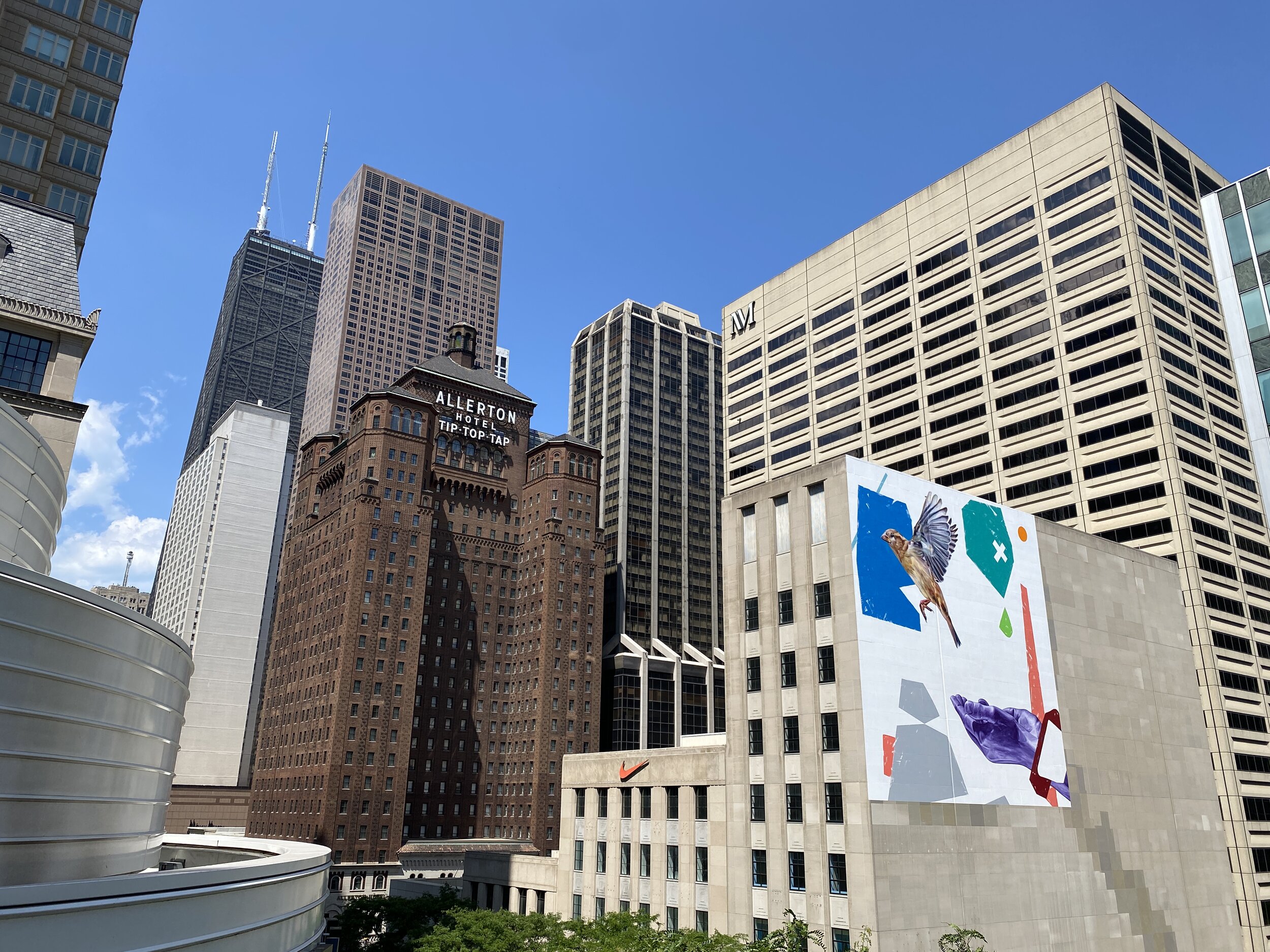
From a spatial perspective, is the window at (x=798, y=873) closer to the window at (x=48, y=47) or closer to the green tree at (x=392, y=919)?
the green tree at (x=392, y=919)

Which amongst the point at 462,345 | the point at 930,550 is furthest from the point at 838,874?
the point at 462,345

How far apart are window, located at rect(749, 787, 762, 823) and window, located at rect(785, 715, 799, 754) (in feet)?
10.8

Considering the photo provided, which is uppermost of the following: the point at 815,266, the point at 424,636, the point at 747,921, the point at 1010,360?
the point at 815,266

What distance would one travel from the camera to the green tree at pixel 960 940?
167 ft

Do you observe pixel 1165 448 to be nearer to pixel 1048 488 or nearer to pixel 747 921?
pixel 1048 488

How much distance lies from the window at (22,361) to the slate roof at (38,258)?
2.40 m

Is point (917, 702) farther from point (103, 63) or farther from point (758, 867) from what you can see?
point (103, 63)

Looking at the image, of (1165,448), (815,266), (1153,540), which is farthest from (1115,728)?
(815,266)

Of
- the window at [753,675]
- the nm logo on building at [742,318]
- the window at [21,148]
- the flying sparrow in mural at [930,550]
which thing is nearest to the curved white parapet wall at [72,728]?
the window at [753,675]

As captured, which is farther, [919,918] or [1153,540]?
[1153,540]

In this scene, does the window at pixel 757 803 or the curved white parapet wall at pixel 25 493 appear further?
the window at pixel 757 803

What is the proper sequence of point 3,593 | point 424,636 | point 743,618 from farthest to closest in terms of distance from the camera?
point 424,636 < point 743,618 < point 3,593

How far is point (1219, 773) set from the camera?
8675cm

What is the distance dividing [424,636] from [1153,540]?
11865 cm
